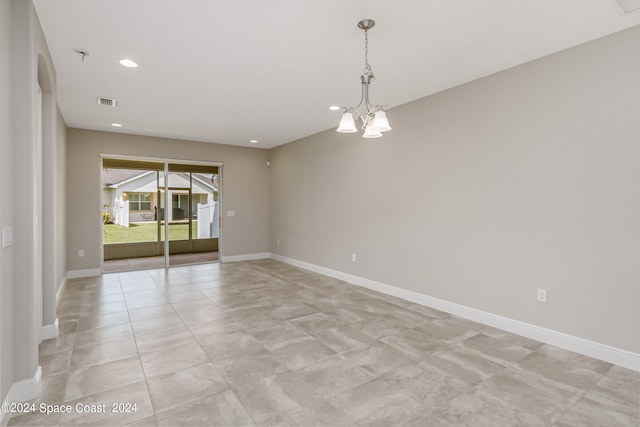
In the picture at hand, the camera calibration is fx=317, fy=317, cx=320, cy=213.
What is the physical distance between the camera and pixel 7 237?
6.40 feet

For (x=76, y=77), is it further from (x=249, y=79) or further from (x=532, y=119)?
(x=532, y=119)

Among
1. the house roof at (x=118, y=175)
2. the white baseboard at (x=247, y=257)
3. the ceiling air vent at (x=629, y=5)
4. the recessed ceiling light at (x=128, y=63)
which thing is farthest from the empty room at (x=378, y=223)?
the house roof at (x=118, y=175)

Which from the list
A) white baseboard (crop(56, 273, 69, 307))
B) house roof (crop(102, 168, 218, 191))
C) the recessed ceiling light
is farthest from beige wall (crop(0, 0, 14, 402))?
house roof (crop(102, 168, 218, 191))

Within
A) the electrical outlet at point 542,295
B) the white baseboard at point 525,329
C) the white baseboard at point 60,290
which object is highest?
the electrical outlet at point 542,295

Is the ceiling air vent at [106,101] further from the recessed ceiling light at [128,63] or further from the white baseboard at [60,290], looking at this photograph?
the white baseboard at [60,290]

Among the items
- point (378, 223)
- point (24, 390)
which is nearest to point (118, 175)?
point (378, 223)

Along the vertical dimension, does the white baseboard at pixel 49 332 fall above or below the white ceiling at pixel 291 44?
below

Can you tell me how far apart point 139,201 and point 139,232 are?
827mm

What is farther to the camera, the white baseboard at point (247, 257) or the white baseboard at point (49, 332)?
the white baseboard at point (247, 257)

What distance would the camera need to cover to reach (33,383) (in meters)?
2.17

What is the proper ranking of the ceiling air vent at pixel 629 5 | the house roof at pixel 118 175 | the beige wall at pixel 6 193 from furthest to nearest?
the house roof at pixel 118 175 < the ceiling air vent at pixel 629 5 < the beige wall at pixel 6 193

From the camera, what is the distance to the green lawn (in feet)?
25.5

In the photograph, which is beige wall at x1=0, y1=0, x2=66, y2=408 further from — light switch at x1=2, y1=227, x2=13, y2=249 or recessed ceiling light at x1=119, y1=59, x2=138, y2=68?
recessed ceiling light at x1=119, y1=59, x2=138, y2=68

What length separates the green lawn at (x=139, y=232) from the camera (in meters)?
7.76
